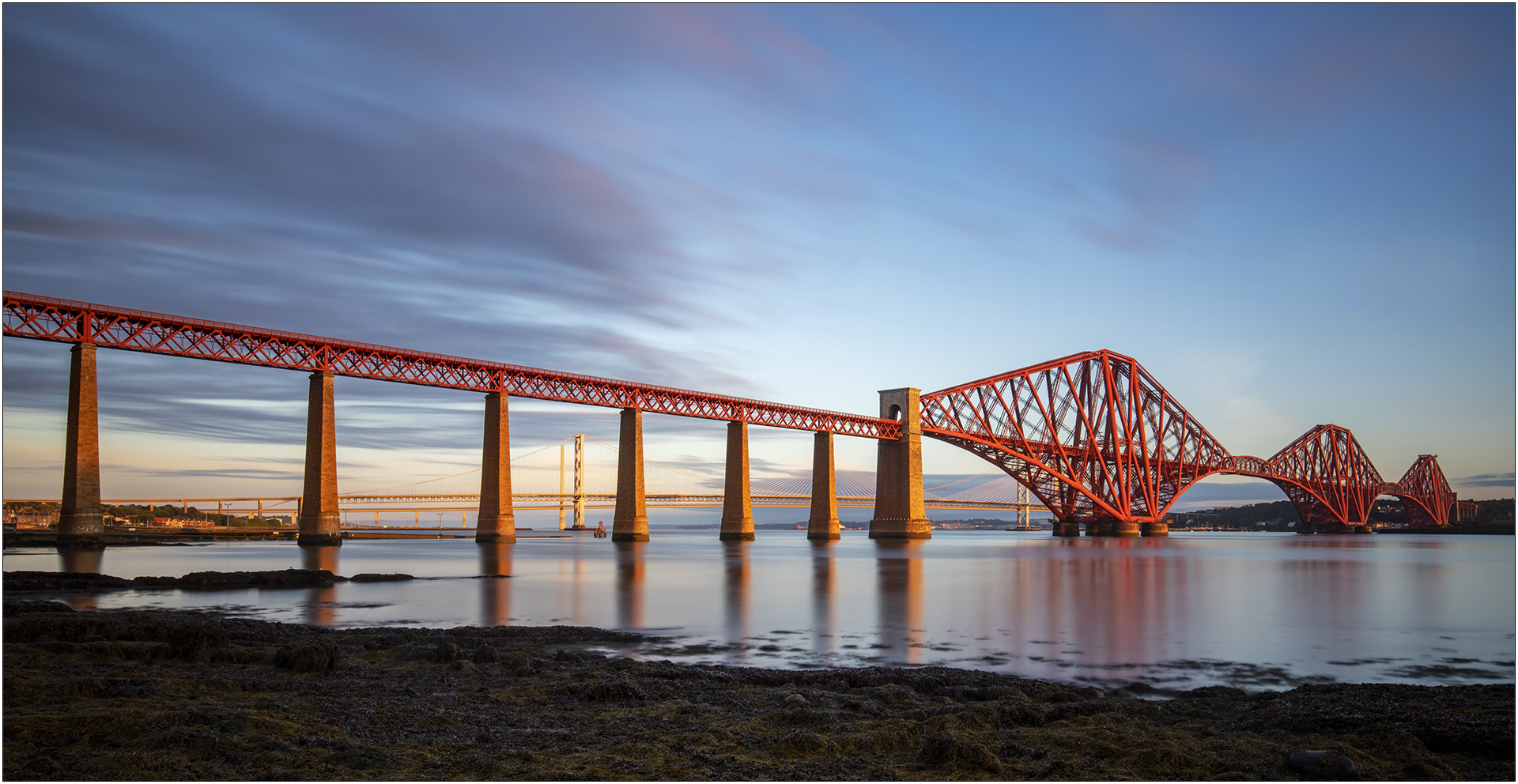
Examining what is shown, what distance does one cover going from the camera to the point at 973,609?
81.1 feet

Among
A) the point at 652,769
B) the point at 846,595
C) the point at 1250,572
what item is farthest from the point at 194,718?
the point at 1250,572

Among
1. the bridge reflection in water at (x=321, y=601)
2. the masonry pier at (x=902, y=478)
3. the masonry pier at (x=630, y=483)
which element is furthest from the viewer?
the masonry pier at (x=902, y=478)

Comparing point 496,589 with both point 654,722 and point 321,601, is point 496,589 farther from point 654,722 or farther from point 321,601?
point 654,722

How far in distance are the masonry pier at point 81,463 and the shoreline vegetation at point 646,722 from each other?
37697 mm

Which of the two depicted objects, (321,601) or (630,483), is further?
(630,483)

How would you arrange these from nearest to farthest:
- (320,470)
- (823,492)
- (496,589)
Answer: (496,589) → (320,470) → (823,492)

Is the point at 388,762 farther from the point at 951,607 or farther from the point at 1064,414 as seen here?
the point at 1064,414

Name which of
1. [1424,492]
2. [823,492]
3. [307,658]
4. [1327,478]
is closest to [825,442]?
[823,492]

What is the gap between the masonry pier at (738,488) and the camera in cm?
8119

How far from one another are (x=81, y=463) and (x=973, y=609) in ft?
139

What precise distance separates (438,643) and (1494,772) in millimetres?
12650

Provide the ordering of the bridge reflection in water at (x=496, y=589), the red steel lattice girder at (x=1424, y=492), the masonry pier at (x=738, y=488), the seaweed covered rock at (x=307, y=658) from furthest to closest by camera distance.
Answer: the red steel lattice girder at (x=1424, y=492), the masonry pier at (x=738, y=488), the bridge reflection in water at (x=496, y=589), the seaweed covered rock at (x=307, y=658)

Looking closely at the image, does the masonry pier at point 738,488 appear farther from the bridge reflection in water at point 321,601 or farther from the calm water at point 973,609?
the bridge reflection in water at point 321,601

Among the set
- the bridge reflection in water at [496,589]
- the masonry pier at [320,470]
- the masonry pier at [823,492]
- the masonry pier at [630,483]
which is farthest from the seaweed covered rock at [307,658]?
the masonry pier at [823,492]
